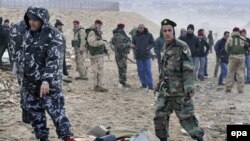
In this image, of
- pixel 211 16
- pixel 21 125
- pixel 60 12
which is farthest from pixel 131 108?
pixel 211 16

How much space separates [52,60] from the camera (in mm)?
6043

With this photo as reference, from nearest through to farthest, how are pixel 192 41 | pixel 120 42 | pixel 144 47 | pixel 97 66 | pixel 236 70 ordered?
pixel 97 66, pixel 144 47, pixel 120 42, pixel 236 70, pixel 192 41

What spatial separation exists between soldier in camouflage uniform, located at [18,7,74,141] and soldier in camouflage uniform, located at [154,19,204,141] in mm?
1270

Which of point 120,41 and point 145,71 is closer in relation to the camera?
point 120,41

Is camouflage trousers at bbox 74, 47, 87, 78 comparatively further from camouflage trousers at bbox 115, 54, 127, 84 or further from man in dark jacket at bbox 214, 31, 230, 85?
man in dark jacket at bbox 214, 31, 230, 85

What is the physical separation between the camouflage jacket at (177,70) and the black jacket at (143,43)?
600 cm

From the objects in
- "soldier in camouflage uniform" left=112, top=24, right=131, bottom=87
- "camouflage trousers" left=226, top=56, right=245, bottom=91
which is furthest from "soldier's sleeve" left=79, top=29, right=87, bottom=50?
"camouflage trousers" left=226, top=56, right=245, bottom=91

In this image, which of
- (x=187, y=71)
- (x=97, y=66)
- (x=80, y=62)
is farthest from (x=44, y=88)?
(x=80, y=62)

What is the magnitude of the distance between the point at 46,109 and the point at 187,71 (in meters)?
1.84

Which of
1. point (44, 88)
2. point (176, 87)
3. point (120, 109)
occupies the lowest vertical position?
point (120, 109)

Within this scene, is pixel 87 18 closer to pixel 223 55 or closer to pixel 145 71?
pixel 223 55

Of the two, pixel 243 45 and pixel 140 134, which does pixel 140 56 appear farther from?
pixel 140 134

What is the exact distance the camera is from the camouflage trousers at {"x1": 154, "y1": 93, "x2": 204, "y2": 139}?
643 cm

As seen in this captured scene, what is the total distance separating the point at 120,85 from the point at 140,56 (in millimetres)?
1033
